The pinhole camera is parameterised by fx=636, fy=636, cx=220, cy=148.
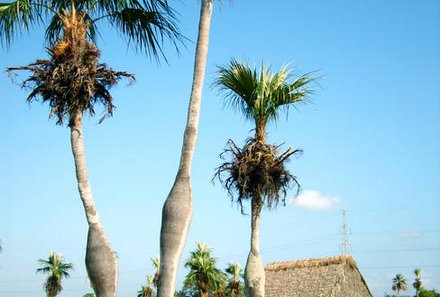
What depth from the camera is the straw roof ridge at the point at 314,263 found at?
27.3 m

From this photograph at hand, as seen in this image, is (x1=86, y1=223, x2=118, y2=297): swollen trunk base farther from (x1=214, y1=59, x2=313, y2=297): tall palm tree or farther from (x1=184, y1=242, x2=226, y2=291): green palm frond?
(x1=184, y1=242, x2=226, y2=291): green palm frond

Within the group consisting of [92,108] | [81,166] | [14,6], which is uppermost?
[14,6]

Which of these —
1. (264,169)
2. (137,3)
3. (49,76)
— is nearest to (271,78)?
(264,169)

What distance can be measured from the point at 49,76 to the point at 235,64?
5.08 meters

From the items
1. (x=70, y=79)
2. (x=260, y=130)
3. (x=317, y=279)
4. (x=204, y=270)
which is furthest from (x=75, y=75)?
(x=204, y=270)

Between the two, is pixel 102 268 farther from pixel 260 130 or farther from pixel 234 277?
pixel 234 277

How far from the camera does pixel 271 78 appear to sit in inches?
576

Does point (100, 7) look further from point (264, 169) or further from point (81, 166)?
point (264, 169)

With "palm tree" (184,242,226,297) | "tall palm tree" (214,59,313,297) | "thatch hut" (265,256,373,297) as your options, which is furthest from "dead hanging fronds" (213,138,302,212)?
"palm tree" (184,242,226,297)

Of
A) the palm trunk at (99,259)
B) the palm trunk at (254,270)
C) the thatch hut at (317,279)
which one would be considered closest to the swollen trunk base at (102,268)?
the palm trunk at (99,259)

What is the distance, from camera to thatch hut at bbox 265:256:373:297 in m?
26.3

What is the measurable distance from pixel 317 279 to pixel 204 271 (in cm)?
2180

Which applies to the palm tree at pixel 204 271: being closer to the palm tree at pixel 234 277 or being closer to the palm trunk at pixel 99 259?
the palm tree at pixel 234 277

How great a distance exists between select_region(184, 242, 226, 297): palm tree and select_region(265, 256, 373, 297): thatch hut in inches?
759
